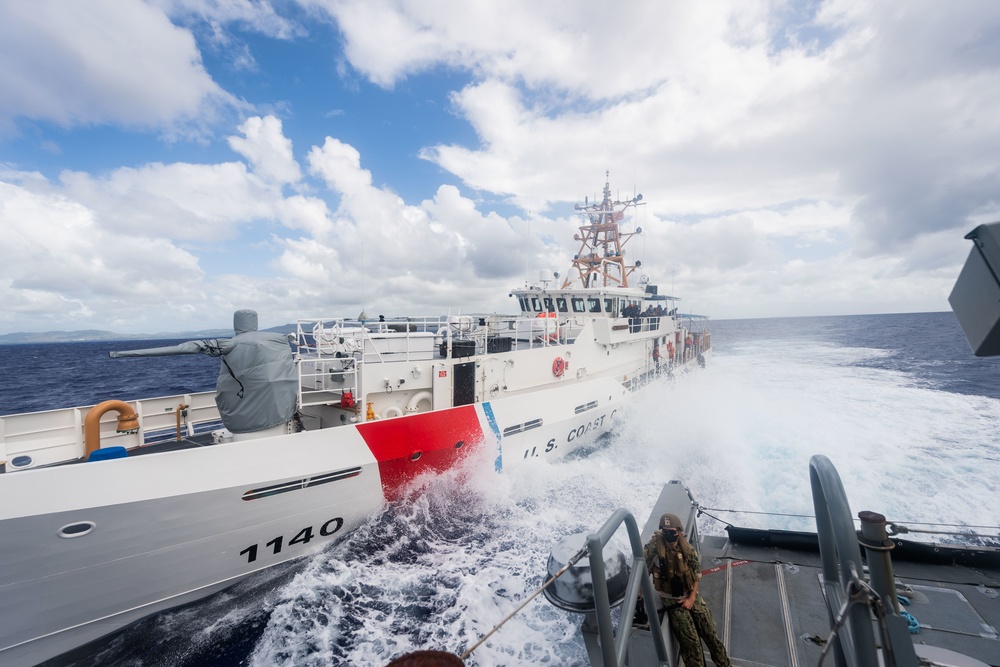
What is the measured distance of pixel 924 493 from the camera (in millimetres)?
9305

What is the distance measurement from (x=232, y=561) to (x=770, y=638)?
21.8ft

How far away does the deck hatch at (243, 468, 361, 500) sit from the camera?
236 inches

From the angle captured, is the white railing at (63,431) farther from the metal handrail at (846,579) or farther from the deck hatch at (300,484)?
the metal handrail at (846,579)

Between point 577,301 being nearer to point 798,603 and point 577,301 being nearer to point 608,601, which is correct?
point 798,603

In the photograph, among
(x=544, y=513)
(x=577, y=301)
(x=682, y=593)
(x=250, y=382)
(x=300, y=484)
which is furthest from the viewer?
(x=577, y=301)

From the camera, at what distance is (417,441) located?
7766 mm

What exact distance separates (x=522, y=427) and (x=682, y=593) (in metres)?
6.77

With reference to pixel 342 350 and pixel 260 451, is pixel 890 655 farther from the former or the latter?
pixel 342 350

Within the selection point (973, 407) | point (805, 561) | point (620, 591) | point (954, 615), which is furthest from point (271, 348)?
point (973, 407)

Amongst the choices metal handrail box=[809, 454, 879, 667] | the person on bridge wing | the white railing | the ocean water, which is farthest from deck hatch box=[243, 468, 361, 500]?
metal handrail box=[809, 454, 879, 667]

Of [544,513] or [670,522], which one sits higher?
[670,522]

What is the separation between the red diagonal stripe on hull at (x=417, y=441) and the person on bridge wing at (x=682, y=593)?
16.3 feet

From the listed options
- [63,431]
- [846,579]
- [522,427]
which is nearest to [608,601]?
[846,579]

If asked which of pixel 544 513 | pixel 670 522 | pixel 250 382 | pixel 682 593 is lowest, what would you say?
pixel 544 513
